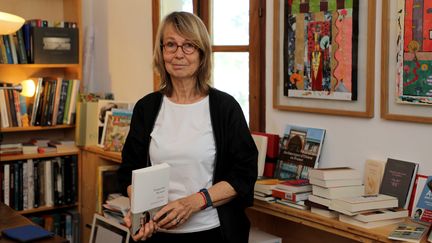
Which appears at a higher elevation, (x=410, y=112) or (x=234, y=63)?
(x=234, y=63)

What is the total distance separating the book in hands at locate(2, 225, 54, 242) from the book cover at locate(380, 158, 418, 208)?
4.17ft

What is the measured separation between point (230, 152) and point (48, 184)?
6.75 feet

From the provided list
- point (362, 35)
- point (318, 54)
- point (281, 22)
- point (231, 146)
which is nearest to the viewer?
point (231, 146)

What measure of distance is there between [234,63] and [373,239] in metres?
1.41

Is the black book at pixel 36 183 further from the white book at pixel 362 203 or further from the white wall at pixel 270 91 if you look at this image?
the white book at pixel 362 203

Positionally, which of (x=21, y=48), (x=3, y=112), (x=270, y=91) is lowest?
(x=3, y=112)

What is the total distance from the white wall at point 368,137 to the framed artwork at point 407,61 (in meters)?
0.04

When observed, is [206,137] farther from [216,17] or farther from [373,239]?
[216,17]

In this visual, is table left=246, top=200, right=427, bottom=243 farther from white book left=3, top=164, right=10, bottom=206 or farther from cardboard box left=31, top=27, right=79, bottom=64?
cardboard box left=31, top=27, right=79, bottom=64

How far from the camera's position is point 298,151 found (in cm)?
259

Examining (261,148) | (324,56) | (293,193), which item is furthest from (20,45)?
(293,193)

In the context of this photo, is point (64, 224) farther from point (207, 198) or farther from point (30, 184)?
point (207, 198)

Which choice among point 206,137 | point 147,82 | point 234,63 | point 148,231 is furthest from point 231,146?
point 147,82

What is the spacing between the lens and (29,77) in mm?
3988
